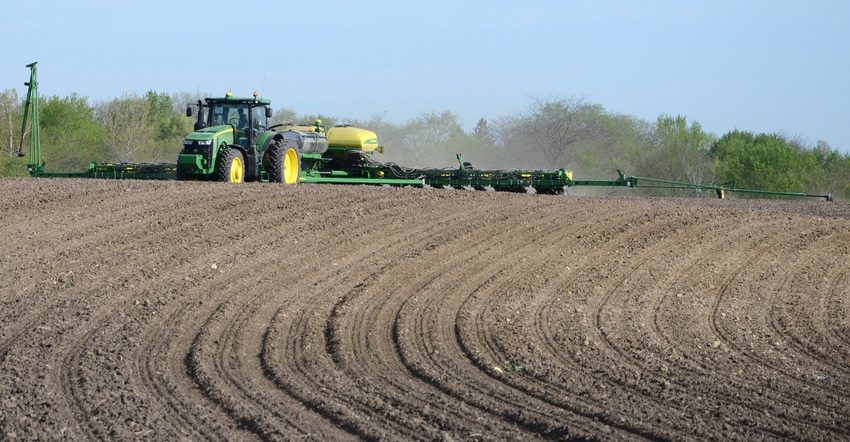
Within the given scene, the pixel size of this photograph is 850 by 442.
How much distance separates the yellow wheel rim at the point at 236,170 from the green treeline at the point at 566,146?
12.8 meters

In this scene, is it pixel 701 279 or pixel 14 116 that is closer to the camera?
pixel 701 279

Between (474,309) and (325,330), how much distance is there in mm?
1711

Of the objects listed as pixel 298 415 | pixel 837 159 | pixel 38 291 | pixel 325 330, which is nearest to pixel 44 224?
pixel 38 291

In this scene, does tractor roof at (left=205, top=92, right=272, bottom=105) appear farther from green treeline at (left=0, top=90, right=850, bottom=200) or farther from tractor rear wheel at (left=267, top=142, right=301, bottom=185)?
green treeline at (left=0, top=90, right=850, bottom=200)

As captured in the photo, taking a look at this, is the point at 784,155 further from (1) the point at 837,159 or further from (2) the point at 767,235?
(2) the point at 767,235

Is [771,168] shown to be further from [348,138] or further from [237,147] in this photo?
[237,147]

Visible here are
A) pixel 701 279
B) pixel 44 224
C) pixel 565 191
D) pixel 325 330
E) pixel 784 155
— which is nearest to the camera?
pixel 325 330

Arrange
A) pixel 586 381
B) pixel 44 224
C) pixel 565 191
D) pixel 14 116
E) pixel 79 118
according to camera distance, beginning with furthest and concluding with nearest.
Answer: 1. pixel 79 118
2. pixel 14 116
3. pixel 565 191
4. pixel 44 224
5. pixel 586 381

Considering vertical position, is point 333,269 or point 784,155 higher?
point 784,155

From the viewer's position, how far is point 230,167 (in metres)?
18.3

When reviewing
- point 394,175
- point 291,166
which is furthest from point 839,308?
point 394,175

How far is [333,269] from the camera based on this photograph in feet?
36.6

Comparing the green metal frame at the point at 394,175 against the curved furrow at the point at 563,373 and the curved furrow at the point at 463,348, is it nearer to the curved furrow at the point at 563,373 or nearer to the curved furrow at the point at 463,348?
the curved furrow at the point at 463,348

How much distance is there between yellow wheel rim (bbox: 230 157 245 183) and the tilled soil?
2.85m
